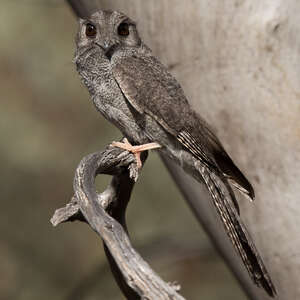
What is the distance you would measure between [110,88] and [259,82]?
0.71m

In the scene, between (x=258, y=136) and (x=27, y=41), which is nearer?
(x=258, y=136)

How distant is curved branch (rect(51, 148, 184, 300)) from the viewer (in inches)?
91.9

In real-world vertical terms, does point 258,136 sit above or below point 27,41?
below

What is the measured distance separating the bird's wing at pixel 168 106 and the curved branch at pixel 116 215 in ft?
0.79

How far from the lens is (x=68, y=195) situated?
833cm

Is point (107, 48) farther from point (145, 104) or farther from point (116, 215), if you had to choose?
point (116, 215)

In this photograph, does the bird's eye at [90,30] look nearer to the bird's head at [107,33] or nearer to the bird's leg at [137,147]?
the bird's head at [107,33]

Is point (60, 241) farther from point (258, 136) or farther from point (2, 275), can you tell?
point (258, 136)

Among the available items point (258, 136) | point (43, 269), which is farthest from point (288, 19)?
point (43, 269)

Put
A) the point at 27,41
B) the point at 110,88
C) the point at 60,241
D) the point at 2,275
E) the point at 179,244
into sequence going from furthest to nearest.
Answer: the point at 27,41, the point at 60,241, the point at 2,275, the point at 179,244, the point at 110,88

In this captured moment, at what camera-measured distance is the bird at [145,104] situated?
3297 millimetres

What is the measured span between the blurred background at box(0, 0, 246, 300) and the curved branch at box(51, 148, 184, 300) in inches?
159

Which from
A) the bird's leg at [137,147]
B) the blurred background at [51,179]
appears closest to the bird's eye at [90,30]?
the bird's leg at [137,147]

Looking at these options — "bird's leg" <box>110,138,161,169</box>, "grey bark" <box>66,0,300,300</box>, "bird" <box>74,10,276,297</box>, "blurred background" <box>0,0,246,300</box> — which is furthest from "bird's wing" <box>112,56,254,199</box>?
"blurred background" <box>0,0,246,300</box>
